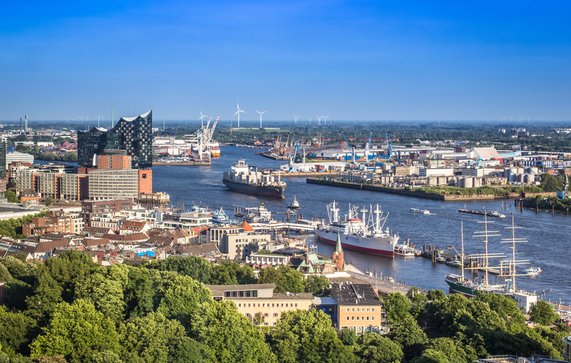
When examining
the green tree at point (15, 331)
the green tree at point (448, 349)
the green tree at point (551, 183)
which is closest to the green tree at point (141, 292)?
the green tree at point (15, 331)

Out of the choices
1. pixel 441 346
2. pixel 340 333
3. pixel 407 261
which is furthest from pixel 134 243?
pixel 441 346

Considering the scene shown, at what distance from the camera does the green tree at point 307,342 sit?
7.84 m

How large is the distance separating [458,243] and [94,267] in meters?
7.32

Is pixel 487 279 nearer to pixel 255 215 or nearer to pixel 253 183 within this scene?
pixel 255 215

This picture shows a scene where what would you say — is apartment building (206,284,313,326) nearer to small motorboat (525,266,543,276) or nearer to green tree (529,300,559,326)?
green tree (529,300,559,326)

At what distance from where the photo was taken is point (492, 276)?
13.8 metres

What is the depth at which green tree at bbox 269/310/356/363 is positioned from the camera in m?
7.84

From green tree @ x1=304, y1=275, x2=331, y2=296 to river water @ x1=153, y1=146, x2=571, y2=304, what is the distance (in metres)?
2.45

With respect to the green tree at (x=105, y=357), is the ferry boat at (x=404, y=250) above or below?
below

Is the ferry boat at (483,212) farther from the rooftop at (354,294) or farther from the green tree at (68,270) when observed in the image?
the green tree at (68,270)

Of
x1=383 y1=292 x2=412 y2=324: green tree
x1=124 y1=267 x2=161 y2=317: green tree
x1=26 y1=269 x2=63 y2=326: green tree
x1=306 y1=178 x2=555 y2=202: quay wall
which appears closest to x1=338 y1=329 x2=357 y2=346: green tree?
x1=383 y1=292 x2=412 y2=324: green tree

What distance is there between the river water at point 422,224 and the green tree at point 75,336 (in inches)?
219

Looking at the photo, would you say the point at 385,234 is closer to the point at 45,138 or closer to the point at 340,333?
the point at 340,333

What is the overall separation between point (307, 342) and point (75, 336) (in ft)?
5.78
